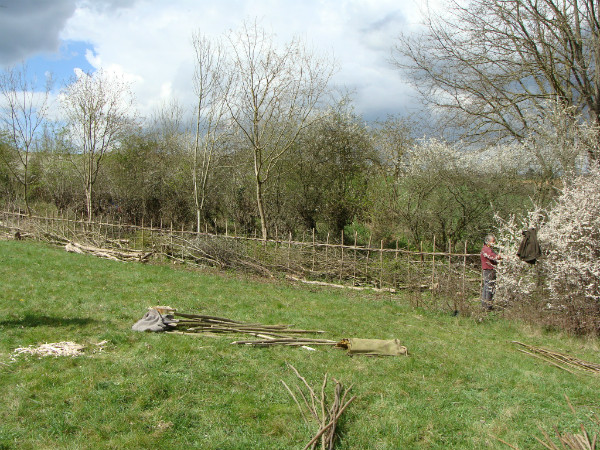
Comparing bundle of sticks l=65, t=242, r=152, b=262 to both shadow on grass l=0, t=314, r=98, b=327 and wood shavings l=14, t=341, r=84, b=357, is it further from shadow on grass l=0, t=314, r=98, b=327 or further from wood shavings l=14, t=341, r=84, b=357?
wood shavings l=14, t=341, r=84, b=357

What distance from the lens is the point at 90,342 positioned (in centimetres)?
546

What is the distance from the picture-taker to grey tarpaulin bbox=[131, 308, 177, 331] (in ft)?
19.7

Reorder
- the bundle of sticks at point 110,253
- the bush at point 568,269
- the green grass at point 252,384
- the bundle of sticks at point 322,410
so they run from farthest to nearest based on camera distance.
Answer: the bundle of sticks at point 110,253
the bush at point 568,269
the green grass at point 252,384
the bundle of sticks at point 322,410

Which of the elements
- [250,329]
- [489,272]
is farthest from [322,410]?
[489,272]

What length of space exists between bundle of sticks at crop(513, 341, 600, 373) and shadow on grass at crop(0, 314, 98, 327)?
6346mm

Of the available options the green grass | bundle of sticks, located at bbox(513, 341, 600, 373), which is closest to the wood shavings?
the green grass

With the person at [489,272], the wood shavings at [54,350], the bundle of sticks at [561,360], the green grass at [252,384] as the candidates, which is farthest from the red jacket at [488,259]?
the wood shavings at [54,350]

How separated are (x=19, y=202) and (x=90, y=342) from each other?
2110cm

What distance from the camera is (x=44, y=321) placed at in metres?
6.23

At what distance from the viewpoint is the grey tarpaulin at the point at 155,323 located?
600cm

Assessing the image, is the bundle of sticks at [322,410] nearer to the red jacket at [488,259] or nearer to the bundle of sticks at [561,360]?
the bundle of sticks at [561,360]

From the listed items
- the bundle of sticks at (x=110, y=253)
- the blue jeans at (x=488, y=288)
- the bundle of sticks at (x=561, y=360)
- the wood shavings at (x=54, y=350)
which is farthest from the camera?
the bundle of sticks at (x=110, y=253)

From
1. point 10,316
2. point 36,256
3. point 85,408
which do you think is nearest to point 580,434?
point 85,408

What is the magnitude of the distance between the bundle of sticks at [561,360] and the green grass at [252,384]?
21 centimetres
